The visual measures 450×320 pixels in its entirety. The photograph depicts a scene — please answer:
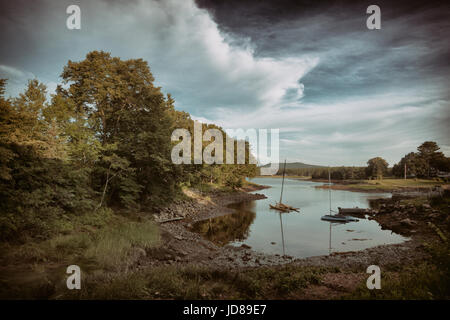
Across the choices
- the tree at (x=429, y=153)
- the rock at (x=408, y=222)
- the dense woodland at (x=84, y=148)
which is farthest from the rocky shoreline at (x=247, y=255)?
the tree at (x=429, y=153)

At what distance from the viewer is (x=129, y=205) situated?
58.9ft

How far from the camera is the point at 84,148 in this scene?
46.0ft

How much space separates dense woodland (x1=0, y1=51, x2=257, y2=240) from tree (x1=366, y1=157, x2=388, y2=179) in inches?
3863

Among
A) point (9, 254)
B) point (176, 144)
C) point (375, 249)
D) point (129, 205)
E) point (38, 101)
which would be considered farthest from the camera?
point (176, 144)

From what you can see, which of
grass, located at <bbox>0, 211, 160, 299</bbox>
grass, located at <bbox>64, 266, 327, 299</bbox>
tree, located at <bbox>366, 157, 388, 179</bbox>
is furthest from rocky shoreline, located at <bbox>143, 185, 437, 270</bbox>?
tree, located at <bbox>366, 157, 388, 179</bbox>

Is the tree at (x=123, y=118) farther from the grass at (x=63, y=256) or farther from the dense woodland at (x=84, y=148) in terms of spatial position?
the grass at (x=63, y=256)

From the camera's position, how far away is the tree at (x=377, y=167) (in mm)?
90588

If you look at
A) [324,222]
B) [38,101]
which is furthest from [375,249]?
[38,101]

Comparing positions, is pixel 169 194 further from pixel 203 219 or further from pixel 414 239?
pixel 414 239

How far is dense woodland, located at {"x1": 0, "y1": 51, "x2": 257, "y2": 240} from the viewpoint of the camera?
977cm

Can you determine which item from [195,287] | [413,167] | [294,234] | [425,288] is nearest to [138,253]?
[195,287]

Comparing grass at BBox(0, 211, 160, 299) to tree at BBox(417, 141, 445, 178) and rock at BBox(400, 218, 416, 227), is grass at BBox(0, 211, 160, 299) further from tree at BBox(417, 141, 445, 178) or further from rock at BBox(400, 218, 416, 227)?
tree at BBox(417, 141, 445, 178)

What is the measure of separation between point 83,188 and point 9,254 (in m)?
6.48

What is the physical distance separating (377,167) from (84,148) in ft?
361
